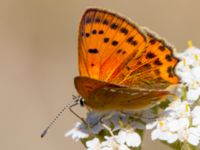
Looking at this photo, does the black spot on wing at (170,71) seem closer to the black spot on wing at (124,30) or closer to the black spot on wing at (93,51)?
the black spot on wing at (124,30)

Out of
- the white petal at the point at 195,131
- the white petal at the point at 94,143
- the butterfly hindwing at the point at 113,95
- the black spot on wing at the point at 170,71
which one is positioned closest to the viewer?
the butterfly hindwing at the point at 113,95

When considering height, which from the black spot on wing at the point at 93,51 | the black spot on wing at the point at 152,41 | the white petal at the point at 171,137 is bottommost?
the white petal at the point at 171,137

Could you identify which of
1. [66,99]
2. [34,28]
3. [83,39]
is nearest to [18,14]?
[34,28]

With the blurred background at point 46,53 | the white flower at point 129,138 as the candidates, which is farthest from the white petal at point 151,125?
the blurred background at point 46,53

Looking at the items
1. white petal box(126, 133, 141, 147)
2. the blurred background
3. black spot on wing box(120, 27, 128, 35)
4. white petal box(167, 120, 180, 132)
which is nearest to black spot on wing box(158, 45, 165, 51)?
black spot on wing box(120, 27, 128, 35)

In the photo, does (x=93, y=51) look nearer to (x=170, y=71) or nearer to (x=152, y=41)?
(x=152, y=41)

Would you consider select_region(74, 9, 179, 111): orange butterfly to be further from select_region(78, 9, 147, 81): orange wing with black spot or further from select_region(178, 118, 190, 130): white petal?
select_region(178, 118, 190, 130): white petal

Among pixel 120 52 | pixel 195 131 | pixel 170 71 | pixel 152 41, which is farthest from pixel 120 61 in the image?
pixel 195 131
